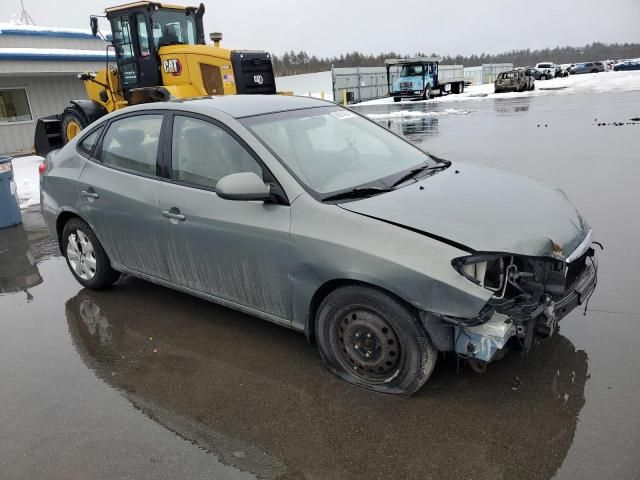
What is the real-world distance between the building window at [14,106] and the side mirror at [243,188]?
15.0 metres

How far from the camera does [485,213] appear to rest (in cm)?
303

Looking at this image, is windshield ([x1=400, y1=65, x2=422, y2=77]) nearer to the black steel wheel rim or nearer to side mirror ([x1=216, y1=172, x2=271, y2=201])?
side mirror ([x1=216, y1=172, x2=271, y2=201])

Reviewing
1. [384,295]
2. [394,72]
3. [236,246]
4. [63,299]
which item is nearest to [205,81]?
[63,299]

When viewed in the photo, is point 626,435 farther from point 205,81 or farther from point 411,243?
point 205,81

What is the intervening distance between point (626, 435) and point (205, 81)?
11260 millimetres

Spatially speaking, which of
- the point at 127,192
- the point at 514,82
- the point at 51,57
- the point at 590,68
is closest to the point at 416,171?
the point at 127,192

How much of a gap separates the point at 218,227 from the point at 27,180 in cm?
958

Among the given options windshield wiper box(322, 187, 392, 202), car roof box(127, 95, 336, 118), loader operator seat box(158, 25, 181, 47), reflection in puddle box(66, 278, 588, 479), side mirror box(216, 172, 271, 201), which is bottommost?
reflection in puddle box(66, 278, 588, 479)

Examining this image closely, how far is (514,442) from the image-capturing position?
8.70 feet

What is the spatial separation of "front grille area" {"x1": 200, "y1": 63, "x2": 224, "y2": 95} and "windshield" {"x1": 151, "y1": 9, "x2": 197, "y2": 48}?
51.0 inches

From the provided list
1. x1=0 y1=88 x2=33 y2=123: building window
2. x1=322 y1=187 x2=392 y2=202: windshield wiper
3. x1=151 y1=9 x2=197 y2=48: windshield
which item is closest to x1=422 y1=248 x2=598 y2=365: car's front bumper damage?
x1=322 y1=187 x2=392 y2=202: windshield wiper

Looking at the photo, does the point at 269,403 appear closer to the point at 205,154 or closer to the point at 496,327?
the point at 496,327

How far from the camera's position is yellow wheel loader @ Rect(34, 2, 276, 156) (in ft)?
38.6

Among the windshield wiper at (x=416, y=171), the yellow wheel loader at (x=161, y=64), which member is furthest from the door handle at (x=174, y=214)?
the yellow wheel loader at (x=161, y=64)
